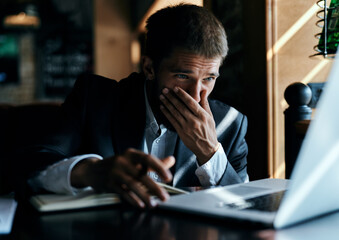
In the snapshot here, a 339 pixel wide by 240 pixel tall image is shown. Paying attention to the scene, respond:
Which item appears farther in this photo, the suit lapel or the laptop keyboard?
the suit lapel

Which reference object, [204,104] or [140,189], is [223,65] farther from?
[140,189]

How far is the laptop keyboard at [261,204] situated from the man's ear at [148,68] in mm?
938

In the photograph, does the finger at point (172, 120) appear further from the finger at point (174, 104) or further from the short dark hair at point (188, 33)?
the short dark hair at point (188, 33)

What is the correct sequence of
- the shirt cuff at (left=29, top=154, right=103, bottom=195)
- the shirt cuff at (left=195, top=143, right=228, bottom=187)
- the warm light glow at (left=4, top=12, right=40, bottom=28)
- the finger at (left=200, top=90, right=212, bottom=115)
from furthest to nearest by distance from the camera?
the warm light glow at (left=4, top=12, right=40, bottom=28) → the finger at (left=200, top=90, right=212, bottom=115) → the shirt cuff at (left=195, top=143, right=228, bottom=187) → the shirt cuff at (left=29, top=154, right=103, bottom=195)

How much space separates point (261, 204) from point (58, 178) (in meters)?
0.48

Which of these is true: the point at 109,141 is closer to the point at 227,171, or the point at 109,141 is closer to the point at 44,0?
the point at 227,171

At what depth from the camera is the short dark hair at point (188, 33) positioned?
57.4 inches

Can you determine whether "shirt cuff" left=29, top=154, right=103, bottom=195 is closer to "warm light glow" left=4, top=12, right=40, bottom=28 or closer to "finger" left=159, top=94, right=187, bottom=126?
"finger" left=159, top=94, right=187, bottom=126

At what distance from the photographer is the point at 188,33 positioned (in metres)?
1.46


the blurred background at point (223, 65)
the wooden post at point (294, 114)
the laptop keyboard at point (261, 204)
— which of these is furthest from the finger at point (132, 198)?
the blurred background at point (223, 65)

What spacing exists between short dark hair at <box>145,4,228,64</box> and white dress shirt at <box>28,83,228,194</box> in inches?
11.3

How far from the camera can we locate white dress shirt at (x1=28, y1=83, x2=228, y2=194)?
93 cm

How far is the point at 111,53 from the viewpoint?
20.7ft

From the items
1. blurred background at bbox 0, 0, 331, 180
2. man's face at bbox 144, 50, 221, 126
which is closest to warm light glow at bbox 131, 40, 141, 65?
blurred background at bbox 0, 0, 331, 180
